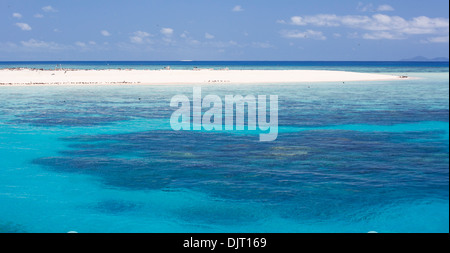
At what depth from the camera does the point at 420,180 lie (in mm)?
14781

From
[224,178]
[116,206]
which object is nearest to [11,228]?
[116,206]

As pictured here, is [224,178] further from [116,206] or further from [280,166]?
[116,206]

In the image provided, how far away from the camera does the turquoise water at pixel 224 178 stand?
1245cm

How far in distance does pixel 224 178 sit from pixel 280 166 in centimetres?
232

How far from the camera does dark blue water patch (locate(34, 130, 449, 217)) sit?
1377 centimetres

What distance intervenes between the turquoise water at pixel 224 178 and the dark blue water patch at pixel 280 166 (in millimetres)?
39

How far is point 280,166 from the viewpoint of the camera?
16.4 meters

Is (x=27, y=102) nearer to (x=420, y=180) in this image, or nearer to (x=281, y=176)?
(x=281, y=176)

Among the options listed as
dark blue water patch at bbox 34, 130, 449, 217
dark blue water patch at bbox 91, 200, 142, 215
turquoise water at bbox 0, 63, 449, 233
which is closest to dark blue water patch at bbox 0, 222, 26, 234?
turquoise water at bbox 0, 63, 449, 233

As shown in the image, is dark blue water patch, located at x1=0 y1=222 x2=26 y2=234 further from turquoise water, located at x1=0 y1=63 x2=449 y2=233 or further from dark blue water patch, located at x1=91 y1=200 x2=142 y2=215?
dark blue water patch, located at x1=91 y1=200 x2=142 y2=215

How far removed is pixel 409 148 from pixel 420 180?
4.74 meters

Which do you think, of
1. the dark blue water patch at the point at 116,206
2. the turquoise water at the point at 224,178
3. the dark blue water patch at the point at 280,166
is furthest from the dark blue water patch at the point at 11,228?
the dark blue water patch at the point at 280,166
